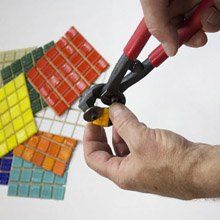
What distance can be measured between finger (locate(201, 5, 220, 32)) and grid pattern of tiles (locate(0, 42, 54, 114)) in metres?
0.58

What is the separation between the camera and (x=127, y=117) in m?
0.51

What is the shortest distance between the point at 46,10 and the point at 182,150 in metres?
0.77

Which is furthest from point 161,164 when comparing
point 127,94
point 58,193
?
point 58,193

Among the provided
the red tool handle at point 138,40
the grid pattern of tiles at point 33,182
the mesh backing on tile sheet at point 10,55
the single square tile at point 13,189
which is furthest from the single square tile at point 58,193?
the red tool handle at point 138,40

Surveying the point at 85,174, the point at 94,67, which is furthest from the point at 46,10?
the point at 85,174

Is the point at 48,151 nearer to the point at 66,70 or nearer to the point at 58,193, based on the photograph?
the point at 58,193

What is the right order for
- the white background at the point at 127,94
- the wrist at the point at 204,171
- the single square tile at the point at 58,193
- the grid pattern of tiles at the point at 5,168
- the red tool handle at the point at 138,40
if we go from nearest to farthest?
1. the wrist at the point at 204,171
2. the red tool handle at the point at 138,40
3. the white background at the point at 127,94
4. the single square tile at the point at 58,193
5. the grid pattern of tiles at the point at 5,168

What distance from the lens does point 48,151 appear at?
39.4 inches

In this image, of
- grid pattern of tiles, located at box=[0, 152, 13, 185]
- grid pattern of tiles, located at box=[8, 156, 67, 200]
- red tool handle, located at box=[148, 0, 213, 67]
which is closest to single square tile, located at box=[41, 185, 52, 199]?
grid pattern of tiles, located at box=[8, 156, 67, 200]

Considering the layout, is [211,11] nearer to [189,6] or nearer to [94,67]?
[189,6]

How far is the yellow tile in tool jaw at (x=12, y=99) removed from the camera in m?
1.09

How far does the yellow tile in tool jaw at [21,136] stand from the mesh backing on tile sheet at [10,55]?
18 cm

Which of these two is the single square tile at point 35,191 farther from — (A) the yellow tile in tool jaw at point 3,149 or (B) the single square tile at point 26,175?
(A) the yellow tile in tool jaw at point 3,149

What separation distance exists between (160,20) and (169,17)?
2cm
